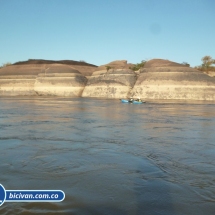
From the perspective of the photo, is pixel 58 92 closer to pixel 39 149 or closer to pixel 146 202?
pixel 39 149

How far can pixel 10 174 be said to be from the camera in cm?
564

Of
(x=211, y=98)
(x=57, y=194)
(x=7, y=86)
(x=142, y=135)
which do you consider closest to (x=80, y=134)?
(x=142, y=135)

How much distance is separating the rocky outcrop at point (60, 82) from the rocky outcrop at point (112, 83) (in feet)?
10.7

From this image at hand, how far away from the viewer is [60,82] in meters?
63.8

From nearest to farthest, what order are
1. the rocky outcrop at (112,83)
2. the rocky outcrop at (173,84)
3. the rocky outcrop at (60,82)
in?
the rocky outcrop at (173,84) → the rocky outcrop at (112,83) → the rocky outcrop at (60,82)

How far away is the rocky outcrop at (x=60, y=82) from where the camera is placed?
63.1m

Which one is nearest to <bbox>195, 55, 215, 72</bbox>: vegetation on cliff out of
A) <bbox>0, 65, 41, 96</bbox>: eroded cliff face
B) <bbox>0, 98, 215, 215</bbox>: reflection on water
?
<bbox>0, 65, 41, 96</bbox>: eroded cliff face

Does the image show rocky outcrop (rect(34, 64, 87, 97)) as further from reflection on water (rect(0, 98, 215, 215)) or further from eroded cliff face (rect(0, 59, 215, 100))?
reflection on water (rect(0, 98, 215, 215))

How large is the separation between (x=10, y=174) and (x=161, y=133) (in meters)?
7.38

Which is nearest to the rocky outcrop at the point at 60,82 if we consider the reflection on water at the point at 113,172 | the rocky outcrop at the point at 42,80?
the rocky outcrop at the point at 42,80

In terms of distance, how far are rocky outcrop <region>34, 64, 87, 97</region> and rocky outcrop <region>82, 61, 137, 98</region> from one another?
326 cm

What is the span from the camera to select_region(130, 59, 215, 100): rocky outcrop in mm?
49062

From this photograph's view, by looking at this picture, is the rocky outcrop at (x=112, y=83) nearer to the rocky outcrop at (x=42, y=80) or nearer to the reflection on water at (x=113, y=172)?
the rocky outcrop at (x=42, y=80)

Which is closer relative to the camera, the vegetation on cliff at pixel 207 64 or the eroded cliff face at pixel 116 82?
the eroded cliff face at pixel 116 82
